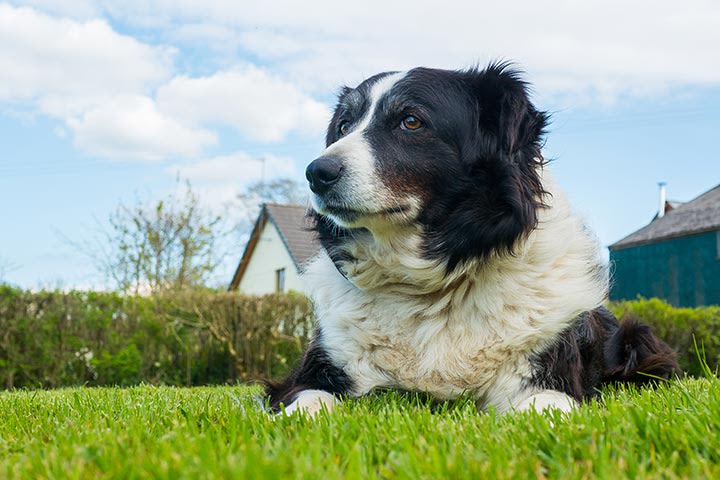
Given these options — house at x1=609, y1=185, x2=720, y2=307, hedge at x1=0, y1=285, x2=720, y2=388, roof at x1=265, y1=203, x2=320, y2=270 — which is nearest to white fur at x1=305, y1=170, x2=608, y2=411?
hedge at x1=0, y1=285, x2=720, y2=388

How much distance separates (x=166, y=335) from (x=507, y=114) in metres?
7.92

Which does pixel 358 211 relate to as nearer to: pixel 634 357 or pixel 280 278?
pixel 634 357

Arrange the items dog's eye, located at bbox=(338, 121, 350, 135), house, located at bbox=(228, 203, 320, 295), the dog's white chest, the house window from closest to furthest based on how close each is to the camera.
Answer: the dog's white chest
dog's eye, located at bbox=(338, 121, 350, 135)
house, located at bbox=(228, 203, 320, 295)
the house window

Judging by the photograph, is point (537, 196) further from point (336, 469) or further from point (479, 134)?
point (336, 469)

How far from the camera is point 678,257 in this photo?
97.7 ft

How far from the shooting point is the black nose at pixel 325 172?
341 cm

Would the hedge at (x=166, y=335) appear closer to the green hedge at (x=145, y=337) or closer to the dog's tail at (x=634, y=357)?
the green hedge at (x=145, y=337)

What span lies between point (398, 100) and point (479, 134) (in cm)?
46

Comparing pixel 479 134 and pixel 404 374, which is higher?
pixel 479 134

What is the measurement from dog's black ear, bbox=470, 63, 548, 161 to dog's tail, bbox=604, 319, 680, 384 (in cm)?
118

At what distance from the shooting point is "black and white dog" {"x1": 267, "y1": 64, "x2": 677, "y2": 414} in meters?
3.42

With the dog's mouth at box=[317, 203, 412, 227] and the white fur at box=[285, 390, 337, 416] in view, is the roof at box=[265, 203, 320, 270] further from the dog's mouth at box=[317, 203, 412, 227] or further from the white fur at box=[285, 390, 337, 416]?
the white fur at box=[285, 390, 337, 416]

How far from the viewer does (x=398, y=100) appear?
372 centimetres

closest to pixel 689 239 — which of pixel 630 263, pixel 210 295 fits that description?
pixel 630 263
